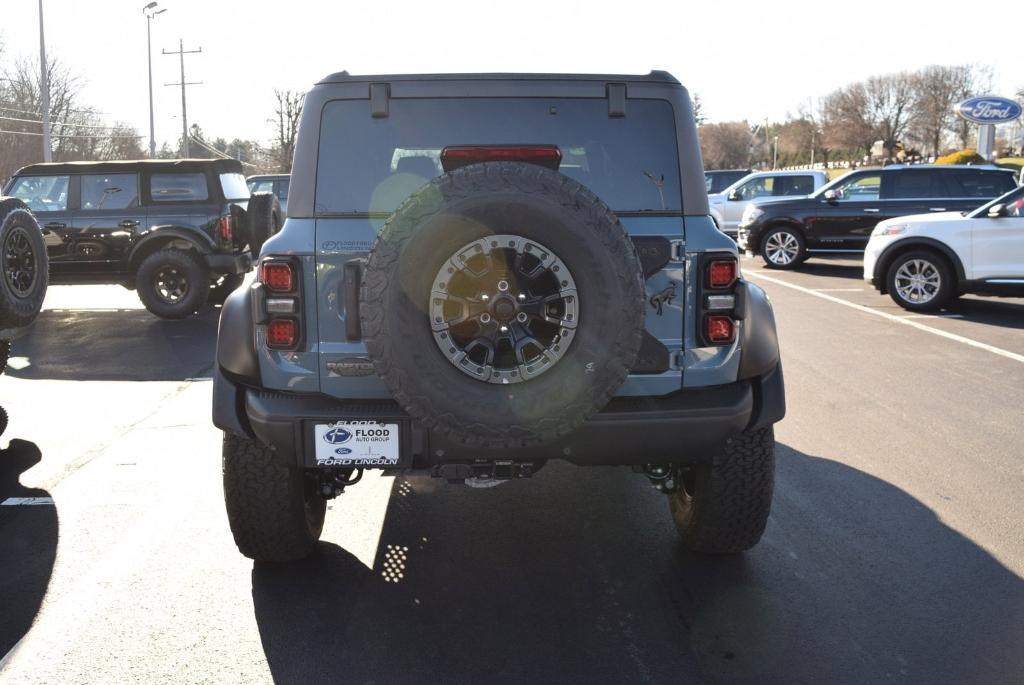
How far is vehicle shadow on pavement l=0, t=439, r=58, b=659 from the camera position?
3.78 m

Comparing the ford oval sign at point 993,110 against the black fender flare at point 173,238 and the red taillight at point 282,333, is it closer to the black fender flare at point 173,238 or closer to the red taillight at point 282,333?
the black fender flare at point 173,238

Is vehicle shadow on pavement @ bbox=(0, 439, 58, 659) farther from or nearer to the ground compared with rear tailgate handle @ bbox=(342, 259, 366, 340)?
nearer to the ground

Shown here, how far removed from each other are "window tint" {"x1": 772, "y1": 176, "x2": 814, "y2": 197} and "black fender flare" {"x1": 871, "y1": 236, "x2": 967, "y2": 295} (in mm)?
10927

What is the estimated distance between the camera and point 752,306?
13.1ft

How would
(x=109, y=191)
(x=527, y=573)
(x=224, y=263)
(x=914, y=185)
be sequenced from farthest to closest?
(x=914, y=185)
(x=109, y=191)
(x=224, y=263)
(x=527, y=573)

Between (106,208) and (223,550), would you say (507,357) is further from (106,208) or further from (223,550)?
(106,208)

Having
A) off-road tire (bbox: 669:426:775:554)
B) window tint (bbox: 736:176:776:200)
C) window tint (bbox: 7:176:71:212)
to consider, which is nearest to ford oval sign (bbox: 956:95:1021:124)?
window tint (bbox: 736:176:776:200)

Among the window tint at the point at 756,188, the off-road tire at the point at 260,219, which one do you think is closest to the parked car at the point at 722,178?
the window tint at the point at 756,188

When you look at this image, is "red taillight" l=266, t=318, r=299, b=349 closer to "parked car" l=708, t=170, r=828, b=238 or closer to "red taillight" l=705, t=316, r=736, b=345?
"red taillight" l=705, t=316, r=736, b=345

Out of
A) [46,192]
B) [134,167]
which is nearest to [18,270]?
[134,167]

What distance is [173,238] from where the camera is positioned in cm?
1261

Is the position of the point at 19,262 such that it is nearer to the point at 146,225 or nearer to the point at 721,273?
the point at 721,273

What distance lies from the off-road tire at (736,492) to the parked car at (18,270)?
4493 millimetres

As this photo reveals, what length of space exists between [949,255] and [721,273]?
9.85m
